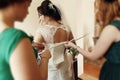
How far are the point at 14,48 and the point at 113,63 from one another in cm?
79

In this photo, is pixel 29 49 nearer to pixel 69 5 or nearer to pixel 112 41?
pixel 112 41

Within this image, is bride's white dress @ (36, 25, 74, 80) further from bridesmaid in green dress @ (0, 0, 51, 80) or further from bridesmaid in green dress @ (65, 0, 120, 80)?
bridesmaid in green dress @ (0, 0, 51, 80)

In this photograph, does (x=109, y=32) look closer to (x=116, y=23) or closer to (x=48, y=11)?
(x=116, y=23)

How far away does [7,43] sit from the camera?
785 millimetres

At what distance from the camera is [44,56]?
108cm

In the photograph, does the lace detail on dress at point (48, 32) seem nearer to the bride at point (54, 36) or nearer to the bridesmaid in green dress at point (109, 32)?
the bride at point (54, 36)

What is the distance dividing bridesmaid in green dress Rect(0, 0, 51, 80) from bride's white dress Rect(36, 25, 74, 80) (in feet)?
3.70

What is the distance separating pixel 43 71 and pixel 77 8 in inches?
67.6

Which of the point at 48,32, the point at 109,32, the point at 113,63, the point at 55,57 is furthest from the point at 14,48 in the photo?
the point at 55,57

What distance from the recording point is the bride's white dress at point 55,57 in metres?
2.00

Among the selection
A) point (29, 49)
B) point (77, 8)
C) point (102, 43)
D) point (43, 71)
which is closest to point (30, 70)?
point (29, 49)

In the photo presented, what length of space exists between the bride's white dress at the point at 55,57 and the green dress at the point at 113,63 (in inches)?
26.6

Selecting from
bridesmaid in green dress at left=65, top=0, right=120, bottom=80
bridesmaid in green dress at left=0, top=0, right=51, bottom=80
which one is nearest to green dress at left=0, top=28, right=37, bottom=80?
bridesmaid in green dress at left=0, top=0, right=51, bottom=80

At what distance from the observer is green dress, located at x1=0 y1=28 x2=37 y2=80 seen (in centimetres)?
77
